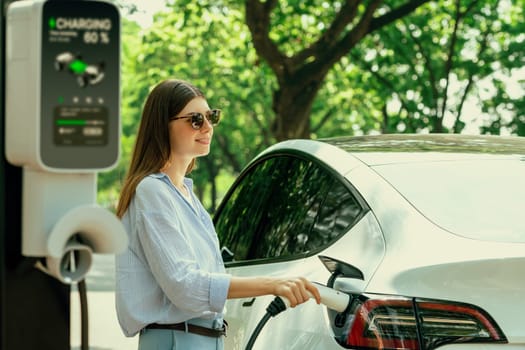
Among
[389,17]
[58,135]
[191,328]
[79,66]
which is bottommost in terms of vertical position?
[389,17]

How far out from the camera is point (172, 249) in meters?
3.41

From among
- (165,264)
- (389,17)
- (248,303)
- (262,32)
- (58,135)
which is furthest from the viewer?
(389,17)

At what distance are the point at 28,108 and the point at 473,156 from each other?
7.82 feet

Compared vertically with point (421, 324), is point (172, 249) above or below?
above

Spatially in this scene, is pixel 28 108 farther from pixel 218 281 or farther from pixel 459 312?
pixel 459 312

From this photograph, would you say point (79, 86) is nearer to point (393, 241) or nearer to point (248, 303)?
point (393, 241)

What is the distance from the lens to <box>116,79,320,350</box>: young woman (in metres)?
3.37

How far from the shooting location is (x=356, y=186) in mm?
4047

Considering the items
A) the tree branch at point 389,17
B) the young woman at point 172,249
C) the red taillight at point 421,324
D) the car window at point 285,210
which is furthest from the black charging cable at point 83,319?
the tree branch at point 389,17

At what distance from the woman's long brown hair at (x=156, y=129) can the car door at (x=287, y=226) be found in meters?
0.69

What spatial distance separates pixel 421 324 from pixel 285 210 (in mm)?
1465

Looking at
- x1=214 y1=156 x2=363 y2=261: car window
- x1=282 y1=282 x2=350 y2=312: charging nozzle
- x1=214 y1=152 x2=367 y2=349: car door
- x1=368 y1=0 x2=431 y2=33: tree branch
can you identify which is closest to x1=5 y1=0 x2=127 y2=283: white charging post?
x1=282 y1=282 x2=350 y2=312: charging nozzle

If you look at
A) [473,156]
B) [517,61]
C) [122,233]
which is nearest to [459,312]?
[473,156]

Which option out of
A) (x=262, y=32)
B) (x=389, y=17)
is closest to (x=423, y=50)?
(x=389, y=17)
